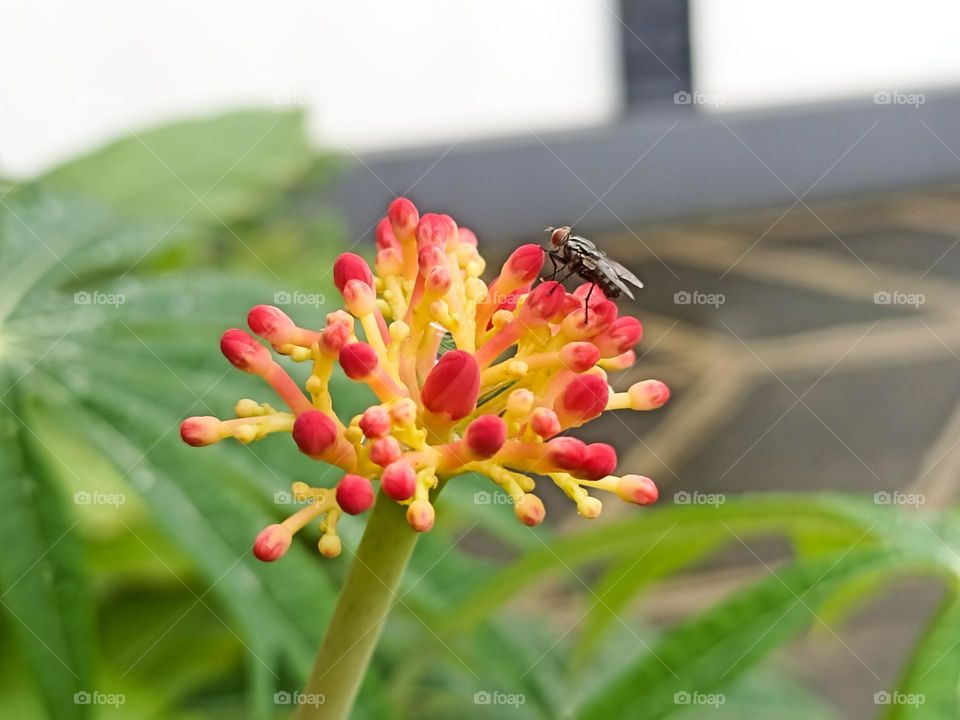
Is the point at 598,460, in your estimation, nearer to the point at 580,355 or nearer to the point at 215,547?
the point at 580,355

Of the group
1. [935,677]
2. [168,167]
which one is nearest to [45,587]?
[935,677]

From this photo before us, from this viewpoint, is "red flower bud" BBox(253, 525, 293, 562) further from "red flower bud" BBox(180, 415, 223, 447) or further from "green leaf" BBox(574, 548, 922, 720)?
"green leaf" BBox(574, 548, 922, 720)

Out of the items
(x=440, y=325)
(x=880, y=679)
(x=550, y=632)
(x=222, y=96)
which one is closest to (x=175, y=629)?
(x=550, y=632)

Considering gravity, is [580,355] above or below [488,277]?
below

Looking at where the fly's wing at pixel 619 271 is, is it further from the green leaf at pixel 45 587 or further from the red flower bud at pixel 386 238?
the green leaf at pixel 45 587

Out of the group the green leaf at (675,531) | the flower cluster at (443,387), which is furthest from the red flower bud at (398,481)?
the green leaf at (675,531)

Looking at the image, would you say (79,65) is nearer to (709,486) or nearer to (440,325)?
(709,486)
